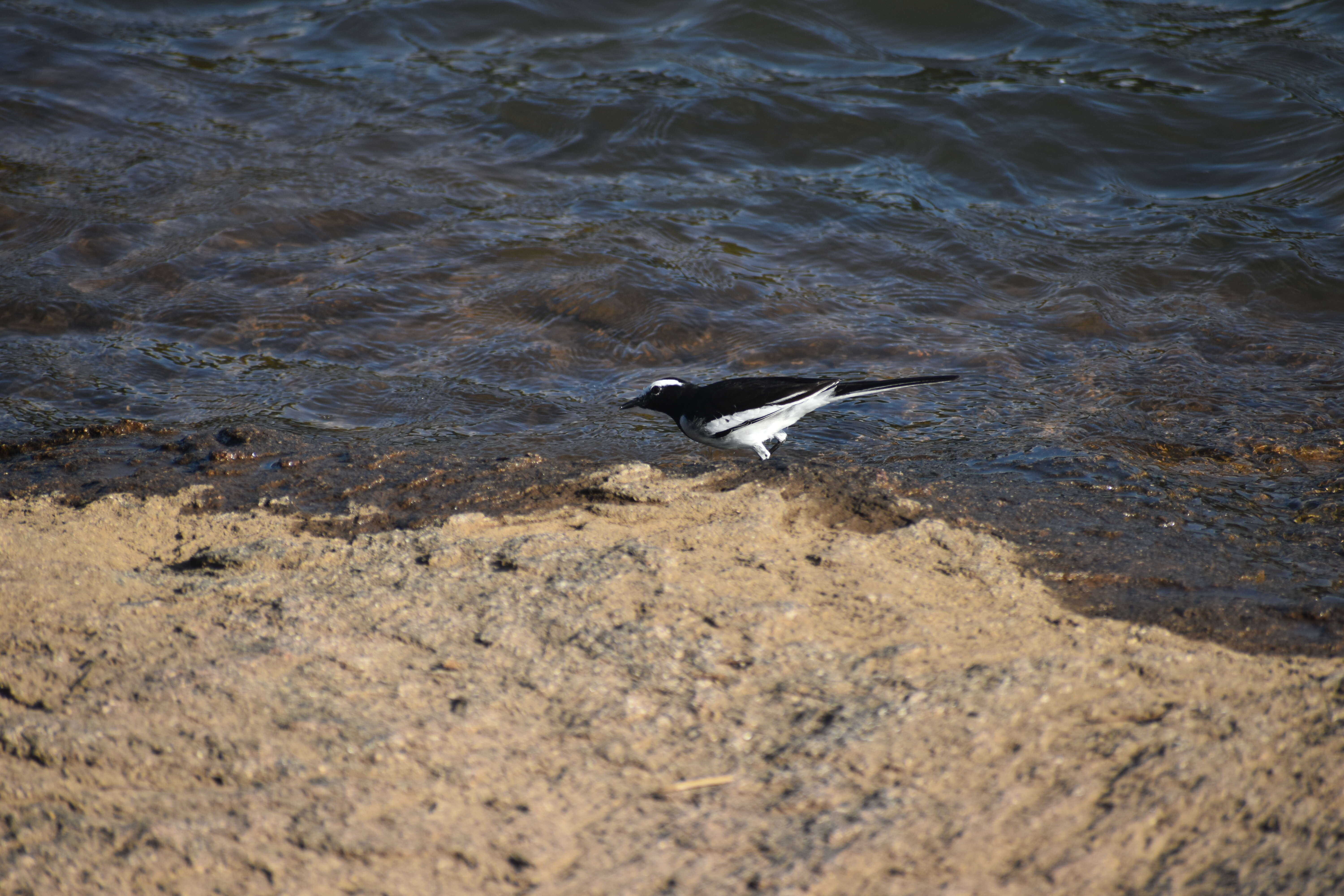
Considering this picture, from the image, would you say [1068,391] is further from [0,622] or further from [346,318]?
[0,622]

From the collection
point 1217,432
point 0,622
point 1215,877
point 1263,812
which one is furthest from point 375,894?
point 1217,432

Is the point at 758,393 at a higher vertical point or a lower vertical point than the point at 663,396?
higher

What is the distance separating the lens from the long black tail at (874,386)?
15.3ft

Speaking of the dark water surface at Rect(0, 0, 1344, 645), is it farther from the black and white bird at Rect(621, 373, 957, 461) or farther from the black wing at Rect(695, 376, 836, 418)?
the black wing at Rect(695, 376, 836, 418)

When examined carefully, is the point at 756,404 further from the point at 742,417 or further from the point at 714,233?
the point at 714,233

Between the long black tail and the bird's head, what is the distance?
2.65 ft

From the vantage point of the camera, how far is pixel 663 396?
5398 millimetres

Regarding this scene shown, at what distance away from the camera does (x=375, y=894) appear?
217 centimetres

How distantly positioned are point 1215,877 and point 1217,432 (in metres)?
3.76

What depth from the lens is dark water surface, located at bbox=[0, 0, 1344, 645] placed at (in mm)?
5559

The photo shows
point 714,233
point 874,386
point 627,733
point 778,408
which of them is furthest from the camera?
point 714,233

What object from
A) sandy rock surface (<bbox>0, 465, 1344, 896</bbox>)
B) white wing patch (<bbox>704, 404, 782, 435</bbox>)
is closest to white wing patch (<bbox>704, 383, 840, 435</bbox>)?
white wing patch (<bbox>704, 404, 782, 435</bbox>)

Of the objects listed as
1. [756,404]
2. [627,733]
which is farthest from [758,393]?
[627,733]

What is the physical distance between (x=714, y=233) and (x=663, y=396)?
328cm
